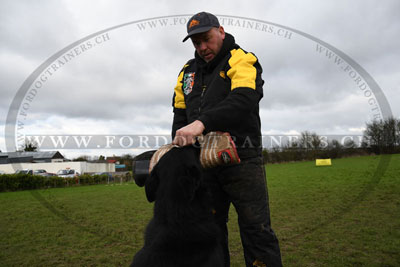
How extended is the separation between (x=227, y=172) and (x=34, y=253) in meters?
4.34

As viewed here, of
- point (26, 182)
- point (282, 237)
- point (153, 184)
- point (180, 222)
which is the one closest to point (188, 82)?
point (153, 184)

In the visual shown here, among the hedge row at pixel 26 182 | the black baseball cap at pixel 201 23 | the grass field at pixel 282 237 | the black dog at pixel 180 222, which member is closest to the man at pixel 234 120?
the black baseball cap at pixel 201 23

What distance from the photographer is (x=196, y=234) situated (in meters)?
1.79

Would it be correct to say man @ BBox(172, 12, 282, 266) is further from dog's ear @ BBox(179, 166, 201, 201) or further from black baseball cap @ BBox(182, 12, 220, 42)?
dog's ear @ BBox(179, 166, 201, 201)

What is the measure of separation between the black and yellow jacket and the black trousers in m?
0.23

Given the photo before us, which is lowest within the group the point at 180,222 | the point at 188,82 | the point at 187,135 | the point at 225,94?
the point at 180,222

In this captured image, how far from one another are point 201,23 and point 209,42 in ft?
0.57

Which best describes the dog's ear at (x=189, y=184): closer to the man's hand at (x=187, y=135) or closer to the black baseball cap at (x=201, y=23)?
the man's hand at (x=187, y=135)

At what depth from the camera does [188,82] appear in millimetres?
2725

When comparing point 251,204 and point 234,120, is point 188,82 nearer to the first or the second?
point 234,120

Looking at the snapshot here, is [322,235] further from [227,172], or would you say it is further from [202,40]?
[202,40]

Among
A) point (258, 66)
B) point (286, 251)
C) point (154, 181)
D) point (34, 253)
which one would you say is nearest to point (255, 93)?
point (258, 66)

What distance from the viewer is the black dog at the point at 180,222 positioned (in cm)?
176

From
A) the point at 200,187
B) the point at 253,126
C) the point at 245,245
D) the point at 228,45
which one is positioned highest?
the point at 228,45
